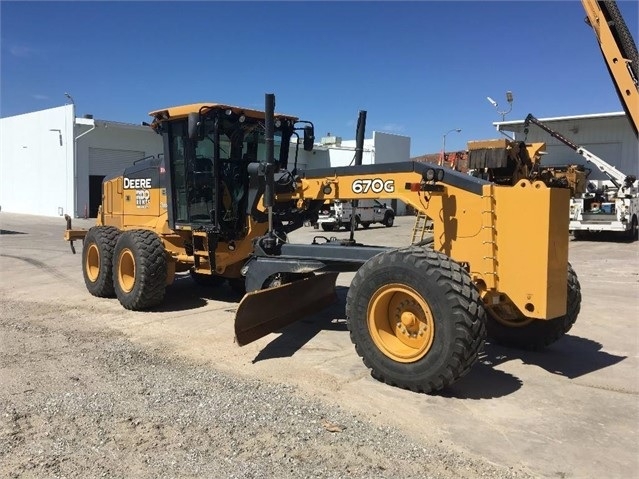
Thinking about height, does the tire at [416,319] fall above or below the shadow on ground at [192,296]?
above

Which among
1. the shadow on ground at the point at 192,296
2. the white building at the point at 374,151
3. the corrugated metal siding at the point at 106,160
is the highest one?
the white building at the point at 374,151

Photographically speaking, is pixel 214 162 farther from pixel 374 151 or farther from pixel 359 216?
pixel 374 151

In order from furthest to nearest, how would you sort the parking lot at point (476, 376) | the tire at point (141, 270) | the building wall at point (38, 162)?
the building wall at point (38, 162) < the tire at point (141, 270) < the parking lot at point (476, 376)

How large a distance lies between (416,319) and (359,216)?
75.7ft

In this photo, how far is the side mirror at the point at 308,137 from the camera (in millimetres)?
8425

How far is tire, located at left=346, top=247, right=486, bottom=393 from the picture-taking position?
4668mm

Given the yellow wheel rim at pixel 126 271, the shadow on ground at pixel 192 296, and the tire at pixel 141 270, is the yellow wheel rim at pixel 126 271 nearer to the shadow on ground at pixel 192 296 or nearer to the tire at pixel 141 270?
the tire at pixel 141 270

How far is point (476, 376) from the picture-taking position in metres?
5.47

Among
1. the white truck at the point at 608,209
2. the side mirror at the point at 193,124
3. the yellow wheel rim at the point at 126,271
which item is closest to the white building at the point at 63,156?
the white truck at the point at 608,209

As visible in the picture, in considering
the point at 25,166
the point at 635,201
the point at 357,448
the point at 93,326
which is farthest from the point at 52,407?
the point at 25,166

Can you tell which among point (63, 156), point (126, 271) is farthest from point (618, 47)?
point (63, 156)

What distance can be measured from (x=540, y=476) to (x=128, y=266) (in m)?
6.73

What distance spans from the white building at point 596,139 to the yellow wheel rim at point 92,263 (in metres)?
25.1

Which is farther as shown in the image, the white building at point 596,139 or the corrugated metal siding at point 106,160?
the corrugated metal siding at point 106,160
